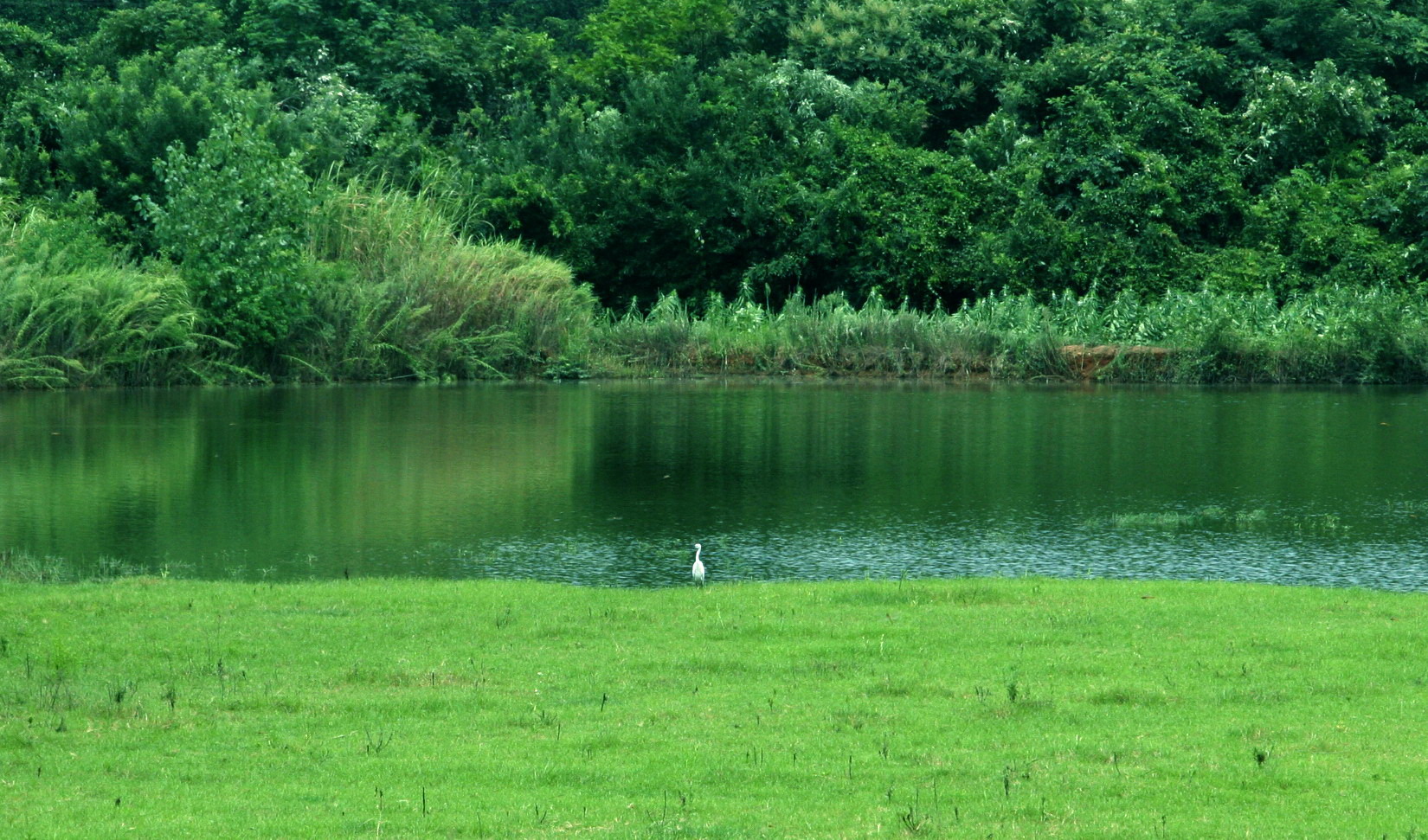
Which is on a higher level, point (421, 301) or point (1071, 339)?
point (421, 301)

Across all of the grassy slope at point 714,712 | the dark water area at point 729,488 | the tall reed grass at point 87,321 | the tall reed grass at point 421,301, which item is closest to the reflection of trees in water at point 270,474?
the dark water area at point 729,488

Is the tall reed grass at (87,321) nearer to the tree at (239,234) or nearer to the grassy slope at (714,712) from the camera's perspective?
the tree at (239,234)

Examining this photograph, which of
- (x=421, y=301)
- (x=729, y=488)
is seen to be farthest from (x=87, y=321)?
(x=729, y=488)

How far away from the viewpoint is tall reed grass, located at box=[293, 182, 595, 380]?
3719 cm

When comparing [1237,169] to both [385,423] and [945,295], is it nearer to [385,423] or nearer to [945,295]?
[945,295]

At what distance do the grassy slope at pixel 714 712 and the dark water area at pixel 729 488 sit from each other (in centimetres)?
245

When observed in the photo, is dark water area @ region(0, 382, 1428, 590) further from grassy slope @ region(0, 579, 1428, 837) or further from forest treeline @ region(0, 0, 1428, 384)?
forest treeline @ region(0, 0, 1428, 384)

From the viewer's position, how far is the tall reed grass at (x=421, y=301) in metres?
37.2

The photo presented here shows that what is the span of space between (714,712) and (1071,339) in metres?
30.8

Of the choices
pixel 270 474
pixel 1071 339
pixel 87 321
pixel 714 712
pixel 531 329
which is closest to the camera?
pixel 714 712

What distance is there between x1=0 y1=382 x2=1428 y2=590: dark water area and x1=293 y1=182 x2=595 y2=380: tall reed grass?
247 inches

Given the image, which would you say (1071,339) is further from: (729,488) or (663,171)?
(729,488)

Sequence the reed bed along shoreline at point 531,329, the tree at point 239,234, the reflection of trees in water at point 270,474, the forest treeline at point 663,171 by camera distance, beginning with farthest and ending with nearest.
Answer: the forest treeline at point 663,171, the tree at point 239,234, the reed bed along shoreline at point 531,329, the reflection of trees in water at point 270,474

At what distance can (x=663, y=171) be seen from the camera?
45938 mm
